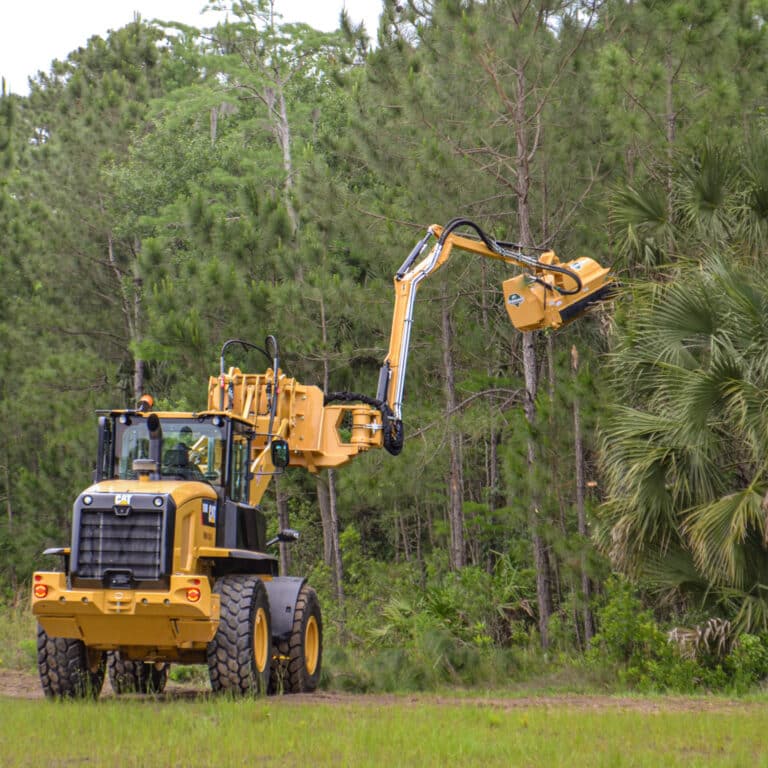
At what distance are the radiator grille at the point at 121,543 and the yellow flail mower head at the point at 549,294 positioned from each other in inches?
231

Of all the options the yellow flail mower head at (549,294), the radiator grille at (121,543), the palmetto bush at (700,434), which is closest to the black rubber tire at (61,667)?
the radiator grille at (121,543)

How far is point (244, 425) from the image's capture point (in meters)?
12.9

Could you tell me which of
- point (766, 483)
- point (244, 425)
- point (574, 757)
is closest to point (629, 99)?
point (766, 483)

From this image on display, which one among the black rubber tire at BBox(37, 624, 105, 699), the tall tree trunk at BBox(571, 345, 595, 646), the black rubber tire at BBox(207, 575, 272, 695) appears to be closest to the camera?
the black rubber tire at BBox(207, 575, 272, 695)

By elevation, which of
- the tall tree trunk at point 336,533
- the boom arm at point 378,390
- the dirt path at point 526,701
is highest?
the boom arm at point 378,390

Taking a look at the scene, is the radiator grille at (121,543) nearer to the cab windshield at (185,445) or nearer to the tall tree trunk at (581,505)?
the cab windshield at (185,445)

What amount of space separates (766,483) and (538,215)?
907 centimetres

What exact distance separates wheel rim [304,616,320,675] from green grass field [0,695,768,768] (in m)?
2.26

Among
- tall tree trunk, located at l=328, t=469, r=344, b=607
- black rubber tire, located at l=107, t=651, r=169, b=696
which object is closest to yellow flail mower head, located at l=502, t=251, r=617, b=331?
black rubber tire, located at l=107, t=651, r=169, b=696

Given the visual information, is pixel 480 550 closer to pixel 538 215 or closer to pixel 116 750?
pixel 538 215

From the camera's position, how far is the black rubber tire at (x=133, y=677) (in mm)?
Result: 13969

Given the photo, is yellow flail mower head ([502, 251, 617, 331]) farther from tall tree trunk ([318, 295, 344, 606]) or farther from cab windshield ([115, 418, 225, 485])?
tall tree trunk ([318, 295, 344, 606])

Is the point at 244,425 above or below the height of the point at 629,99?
below

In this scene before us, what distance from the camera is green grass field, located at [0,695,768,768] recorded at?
801 centimetres
